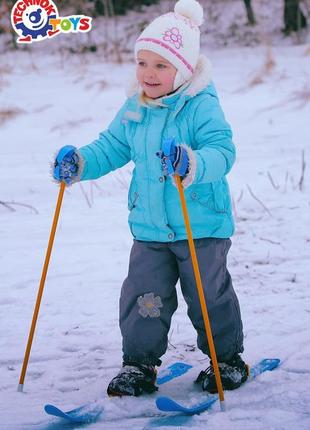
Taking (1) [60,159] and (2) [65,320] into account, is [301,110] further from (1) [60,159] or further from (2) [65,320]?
(1) [60,159]

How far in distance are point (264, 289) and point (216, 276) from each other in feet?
3.90

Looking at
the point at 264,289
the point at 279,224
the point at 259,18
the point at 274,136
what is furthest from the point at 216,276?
the point at 259,18

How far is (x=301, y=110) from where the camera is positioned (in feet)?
25.9

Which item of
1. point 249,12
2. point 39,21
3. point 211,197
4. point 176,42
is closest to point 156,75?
point 176,42

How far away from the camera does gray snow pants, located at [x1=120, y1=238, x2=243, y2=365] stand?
280 cm

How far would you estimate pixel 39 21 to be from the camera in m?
9.73

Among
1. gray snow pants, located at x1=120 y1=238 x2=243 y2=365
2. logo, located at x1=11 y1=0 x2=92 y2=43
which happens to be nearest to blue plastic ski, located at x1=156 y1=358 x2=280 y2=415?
gray snow pants, located at x1=120 y1=238 x2=243 y2=365

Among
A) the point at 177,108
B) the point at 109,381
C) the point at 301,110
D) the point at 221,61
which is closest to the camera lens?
the point at 177,108

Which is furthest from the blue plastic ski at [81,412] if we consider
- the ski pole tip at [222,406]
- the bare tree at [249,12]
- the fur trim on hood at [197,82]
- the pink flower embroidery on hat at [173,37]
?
the bare tree at [249,12]

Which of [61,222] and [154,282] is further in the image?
[61,222]

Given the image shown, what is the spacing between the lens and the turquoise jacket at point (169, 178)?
271 centimetres

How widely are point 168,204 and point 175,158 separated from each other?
12.9 inches

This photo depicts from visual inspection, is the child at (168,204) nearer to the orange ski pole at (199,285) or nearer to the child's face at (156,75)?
the child's face at (156,75)

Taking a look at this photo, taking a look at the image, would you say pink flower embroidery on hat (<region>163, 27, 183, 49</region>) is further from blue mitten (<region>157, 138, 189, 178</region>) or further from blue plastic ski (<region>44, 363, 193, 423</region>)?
blue plastic ski (<region>44, 363, 193, 423</region>)
